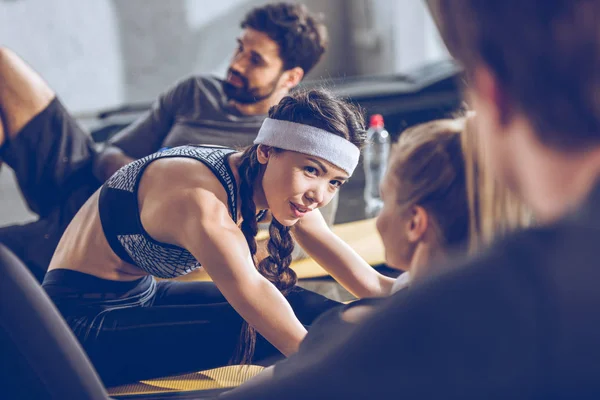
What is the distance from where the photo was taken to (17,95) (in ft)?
5.35

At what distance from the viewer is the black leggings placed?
1.02m

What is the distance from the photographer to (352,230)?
1606mm

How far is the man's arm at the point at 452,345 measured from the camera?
33 cm

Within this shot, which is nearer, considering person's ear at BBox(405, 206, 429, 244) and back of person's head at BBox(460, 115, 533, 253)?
back of person's head at BBox(460, 115, 533, 253)

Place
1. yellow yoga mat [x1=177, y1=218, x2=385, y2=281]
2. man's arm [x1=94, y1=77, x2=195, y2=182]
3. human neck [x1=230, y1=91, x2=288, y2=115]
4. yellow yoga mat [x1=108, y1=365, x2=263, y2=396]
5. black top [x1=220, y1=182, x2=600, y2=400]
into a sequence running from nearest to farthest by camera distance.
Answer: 1. black top [x1=220, y1=182, x2=600, y2=400]
2. yellow yoga mat [x1=108, y1=365, x2=263, y2=396]
3. yellow yoga mat [x1=177, y1=218, x2=385, y2=281]
4. human neck [x1=230, y1=91, x2=288, y2=115]
5. man's arm [x1=94, y1=77, x2=195, y2=182]

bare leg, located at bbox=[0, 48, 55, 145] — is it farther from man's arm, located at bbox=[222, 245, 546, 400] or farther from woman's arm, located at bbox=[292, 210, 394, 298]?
man's arm, located at bbox=[222, 245, 546, 400]

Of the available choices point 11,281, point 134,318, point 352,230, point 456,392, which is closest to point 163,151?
point 134,318

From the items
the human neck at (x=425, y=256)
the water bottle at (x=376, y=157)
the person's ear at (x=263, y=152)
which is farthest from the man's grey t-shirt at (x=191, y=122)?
the human neck at (x=425, y=256)

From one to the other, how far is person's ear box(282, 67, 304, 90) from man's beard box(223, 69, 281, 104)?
28 mm

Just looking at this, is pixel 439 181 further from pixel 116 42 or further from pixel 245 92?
pixel 116 42

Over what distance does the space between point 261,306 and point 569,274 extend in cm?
58

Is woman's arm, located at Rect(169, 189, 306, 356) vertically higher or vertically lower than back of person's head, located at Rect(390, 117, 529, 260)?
lower

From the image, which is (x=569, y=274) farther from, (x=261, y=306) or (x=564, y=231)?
(x=261, y=306)

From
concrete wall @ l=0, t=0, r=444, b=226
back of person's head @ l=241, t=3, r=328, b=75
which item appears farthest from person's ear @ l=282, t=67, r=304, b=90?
concrete wall @ l=0, t=0, r=444, b=226
